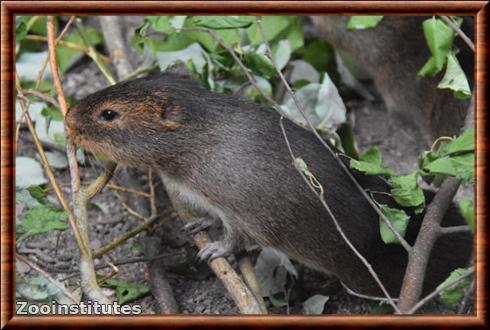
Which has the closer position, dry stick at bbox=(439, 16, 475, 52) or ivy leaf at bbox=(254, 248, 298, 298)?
dry stick at bbox=(439, 16, 475, 52)

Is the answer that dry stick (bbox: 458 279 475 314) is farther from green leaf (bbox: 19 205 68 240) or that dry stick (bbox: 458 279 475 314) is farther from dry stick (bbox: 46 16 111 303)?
green leaf (bbox: 19 205 68 240)

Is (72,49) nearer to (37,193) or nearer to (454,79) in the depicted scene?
(37,193)

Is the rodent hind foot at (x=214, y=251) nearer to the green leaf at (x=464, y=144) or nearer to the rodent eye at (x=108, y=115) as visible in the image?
the rodent eye at (x=108, y=115)

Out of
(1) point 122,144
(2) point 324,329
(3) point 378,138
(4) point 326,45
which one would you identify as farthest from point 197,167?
(4) point 326,45

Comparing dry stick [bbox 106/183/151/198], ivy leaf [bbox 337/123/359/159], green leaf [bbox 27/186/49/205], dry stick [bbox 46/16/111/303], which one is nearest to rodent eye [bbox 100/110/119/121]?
dry stick [bbox 46/16/111/303]

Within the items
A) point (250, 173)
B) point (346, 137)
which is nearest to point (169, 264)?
point (250, 173)

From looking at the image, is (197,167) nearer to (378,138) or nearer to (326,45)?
(378,138)
